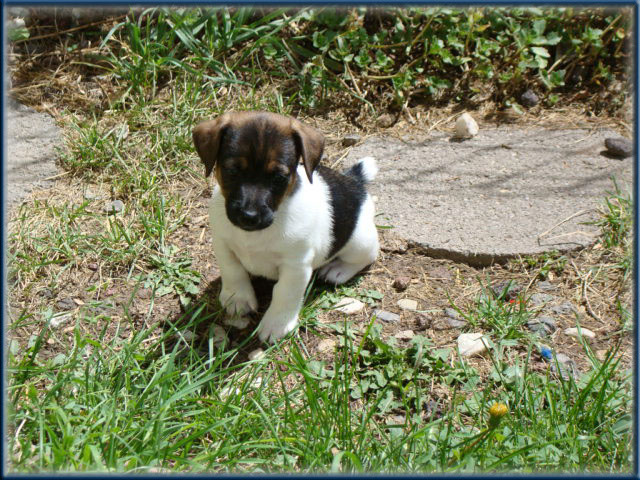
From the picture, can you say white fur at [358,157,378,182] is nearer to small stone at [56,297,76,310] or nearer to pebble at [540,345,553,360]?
pebble at [540,345,553,360]

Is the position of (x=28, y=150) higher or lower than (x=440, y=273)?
higher

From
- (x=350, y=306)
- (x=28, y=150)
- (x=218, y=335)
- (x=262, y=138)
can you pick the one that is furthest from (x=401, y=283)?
(x=28, y=150)

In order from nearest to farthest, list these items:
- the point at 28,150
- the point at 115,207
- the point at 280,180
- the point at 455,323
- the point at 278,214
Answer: the point at 280,180, the point at 278,214, the point at 455,323, the point at 115,207, the point at 28,150

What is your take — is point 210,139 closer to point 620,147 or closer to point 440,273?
point 440,273

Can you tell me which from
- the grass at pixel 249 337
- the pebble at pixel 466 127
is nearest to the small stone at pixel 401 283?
the grass at pixel 249 337

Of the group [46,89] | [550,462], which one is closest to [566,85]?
[550,462]

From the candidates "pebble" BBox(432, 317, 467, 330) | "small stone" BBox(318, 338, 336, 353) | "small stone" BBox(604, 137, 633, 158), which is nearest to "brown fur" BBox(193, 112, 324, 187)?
"small stone" BBox(318, 338, 336, 353)
